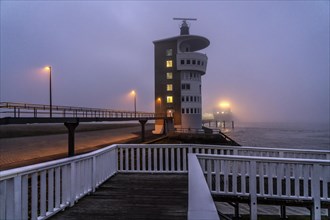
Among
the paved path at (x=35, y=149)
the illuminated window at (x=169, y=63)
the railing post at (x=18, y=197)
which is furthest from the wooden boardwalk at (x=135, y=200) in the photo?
the illuminated window at (x=169, y=63)

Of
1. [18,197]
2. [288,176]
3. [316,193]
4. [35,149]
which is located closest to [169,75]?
[35,149]

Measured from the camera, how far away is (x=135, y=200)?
6102 mm

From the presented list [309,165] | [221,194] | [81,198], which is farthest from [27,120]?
[309,165]

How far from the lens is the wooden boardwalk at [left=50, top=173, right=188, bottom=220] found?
514 cm

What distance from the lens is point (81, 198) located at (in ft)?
20.2

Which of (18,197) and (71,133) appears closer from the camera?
(18,197)

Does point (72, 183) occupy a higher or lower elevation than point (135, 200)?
higher

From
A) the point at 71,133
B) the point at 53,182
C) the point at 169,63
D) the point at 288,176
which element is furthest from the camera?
the point at 169,63

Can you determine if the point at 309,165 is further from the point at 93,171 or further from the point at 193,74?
the point at 193,74

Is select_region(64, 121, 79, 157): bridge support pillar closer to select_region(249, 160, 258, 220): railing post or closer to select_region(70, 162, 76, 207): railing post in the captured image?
select_region(70, 162, 76, 207): railing post

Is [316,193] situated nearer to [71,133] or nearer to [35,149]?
[71,133]

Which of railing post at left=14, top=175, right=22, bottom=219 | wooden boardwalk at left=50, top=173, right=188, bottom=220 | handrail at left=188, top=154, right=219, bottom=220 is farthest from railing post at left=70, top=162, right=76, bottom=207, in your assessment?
handrail at left=188, top=154, right=219, bottom=220

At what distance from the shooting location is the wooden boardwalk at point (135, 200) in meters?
5.14

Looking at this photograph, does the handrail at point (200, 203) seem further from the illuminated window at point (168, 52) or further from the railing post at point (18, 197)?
the illuminated window at point (168, 52)
